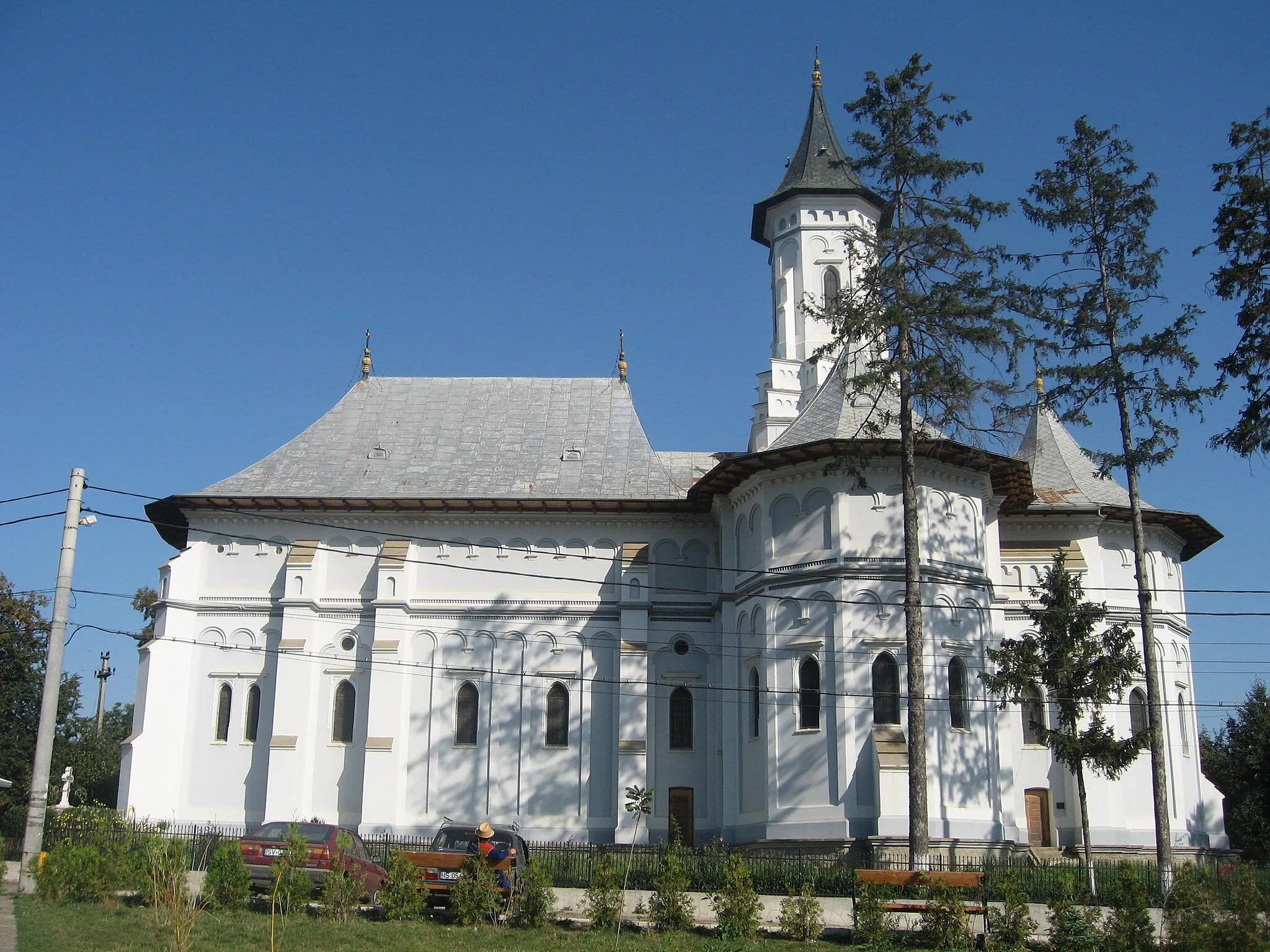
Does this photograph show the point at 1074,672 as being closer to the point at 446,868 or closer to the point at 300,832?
the point at 446,868

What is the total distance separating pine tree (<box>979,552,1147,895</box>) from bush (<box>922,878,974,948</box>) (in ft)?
32.8

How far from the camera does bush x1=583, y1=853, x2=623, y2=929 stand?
56.1ft

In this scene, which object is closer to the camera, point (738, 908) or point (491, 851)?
point (738, 908)

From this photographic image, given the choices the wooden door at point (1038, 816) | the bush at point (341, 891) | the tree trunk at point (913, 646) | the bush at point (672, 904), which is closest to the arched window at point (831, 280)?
the tree trunk at point (913, 646)

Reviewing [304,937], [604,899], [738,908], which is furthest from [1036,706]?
[304,937]

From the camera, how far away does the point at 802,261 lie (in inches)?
1601

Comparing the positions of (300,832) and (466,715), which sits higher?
(466,715)

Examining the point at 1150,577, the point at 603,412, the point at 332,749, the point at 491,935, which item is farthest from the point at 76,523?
the point at 1150,577

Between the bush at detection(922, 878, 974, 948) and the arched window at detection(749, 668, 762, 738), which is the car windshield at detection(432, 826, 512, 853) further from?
the arched window at detection(749, 668, 762, 738)

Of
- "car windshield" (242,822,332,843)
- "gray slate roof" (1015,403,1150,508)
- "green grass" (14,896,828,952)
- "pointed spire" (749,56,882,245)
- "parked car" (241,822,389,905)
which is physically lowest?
"green grass" (14,896,828,952)

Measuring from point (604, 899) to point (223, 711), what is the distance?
19.9 metres

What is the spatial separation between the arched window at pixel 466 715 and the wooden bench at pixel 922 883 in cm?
1713

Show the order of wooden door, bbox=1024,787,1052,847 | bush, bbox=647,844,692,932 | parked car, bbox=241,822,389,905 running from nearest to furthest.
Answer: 1. bush, bbox=647,844,692,932
2. parked car, bbox=241,822,389,905
3. wooden door, bbox=1024,787,1052,847

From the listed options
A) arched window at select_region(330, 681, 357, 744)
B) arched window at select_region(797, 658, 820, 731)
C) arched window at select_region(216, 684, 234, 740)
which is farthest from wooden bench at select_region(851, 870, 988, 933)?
arched window at select_region(216, 684, 234, 740)
